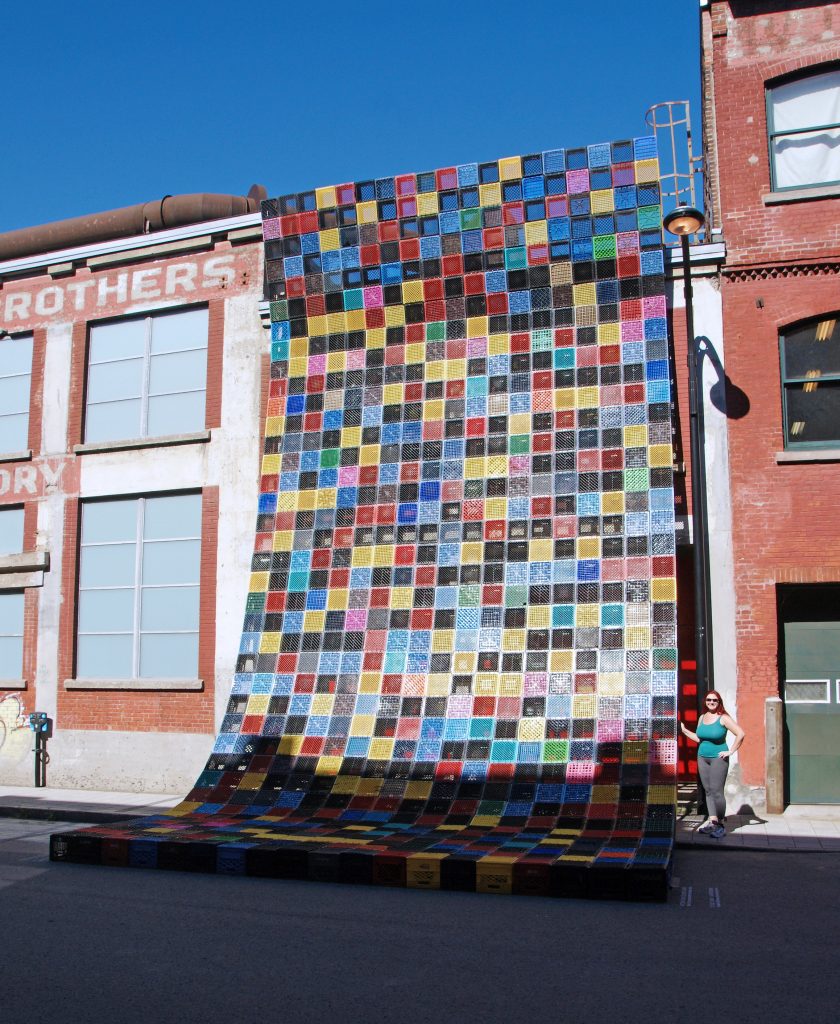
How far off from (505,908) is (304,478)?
25.7 ft

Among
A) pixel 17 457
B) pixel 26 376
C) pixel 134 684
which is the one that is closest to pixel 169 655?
pixel 134 684

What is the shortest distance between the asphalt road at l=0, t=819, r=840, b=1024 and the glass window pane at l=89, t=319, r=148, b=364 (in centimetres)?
1013

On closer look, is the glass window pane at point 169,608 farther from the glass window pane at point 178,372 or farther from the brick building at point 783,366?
the brick building at point 783,366

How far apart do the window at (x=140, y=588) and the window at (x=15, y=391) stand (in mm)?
1941

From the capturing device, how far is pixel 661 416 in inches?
533

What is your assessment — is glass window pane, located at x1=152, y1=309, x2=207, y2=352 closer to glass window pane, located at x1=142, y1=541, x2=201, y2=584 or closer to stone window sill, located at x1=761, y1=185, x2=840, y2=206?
glass window pane, located at x1=142, y1=541, x2=201, y2=584

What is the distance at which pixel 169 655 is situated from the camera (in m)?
16.8

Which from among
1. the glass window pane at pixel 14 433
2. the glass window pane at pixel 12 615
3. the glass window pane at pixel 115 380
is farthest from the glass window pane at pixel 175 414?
the glass window pane at pixel 12 615

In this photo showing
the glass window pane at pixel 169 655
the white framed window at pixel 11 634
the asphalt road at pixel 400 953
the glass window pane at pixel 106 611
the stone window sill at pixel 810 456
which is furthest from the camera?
the white framed window at pixel 11 634

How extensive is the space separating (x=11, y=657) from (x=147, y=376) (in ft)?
17.3

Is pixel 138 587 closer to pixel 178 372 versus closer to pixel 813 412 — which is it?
pixel 178 372

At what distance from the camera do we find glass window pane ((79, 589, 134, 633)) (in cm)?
1720

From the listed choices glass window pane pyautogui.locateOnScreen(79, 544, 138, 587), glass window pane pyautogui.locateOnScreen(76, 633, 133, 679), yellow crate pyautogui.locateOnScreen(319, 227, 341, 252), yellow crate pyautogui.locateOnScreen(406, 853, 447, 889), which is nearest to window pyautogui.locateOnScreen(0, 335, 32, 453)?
glass window pane pyautogui.locateOnScreen(79, 544, 138, 587)

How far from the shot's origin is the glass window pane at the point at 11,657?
17828mm
